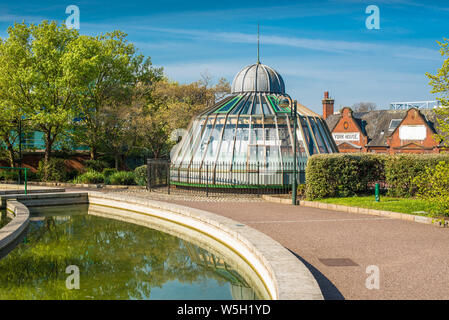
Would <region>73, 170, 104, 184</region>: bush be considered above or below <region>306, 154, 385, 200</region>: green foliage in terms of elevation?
below

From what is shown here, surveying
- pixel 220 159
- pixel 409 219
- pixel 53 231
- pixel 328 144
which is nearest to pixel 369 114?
pixel 328 144

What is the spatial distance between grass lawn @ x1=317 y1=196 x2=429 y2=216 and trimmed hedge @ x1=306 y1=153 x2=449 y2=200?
60cm

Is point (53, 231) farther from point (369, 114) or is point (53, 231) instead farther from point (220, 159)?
point (369, 114)

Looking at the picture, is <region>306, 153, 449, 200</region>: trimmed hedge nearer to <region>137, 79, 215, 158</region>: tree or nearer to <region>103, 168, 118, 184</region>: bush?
<region>103, 168, 118, 184</region>: bush

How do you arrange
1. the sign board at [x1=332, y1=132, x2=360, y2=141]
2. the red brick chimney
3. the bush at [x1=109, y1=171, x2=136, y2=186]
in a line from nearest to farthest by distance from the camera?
the bush at [x1=109, y1=171, x2=136, y2=186], the sign board at [x1=332, y1=132, x2=360, y2=141], the red brick chimney

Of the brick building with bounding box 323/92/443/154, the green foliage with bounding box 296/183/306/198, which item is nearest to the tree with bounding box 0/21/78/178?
the green foliage with bounding box 296/183/306/198

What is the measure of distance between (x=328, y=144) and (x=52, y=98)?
60.7ft

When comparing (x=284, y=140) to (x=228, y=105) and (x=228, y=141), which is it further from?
(x=228, y=105)

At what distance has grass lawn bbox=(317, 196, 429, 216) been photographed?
1432cm

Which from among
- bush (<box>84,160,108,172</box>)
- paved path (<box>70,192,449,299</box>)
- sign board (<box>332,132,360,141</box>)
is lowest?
paved path (<box>70,192,449,299</box>)

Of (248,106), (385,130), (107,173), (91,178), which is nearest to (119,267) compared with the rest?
(248,106)

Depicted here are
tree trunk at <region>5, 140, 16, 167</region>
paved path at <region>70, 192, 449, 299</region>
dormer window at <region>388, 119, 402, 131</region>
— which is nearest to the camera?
paved path at <region>70, 192, 449, 299</region>

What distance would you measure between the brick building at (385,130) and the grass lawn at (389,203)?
30.2 meters

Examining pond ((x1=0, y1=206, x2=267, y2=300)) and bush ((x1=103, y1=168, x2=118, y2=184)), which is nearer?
pond ((x1=0, y1=206, x2=267, y2=300))
